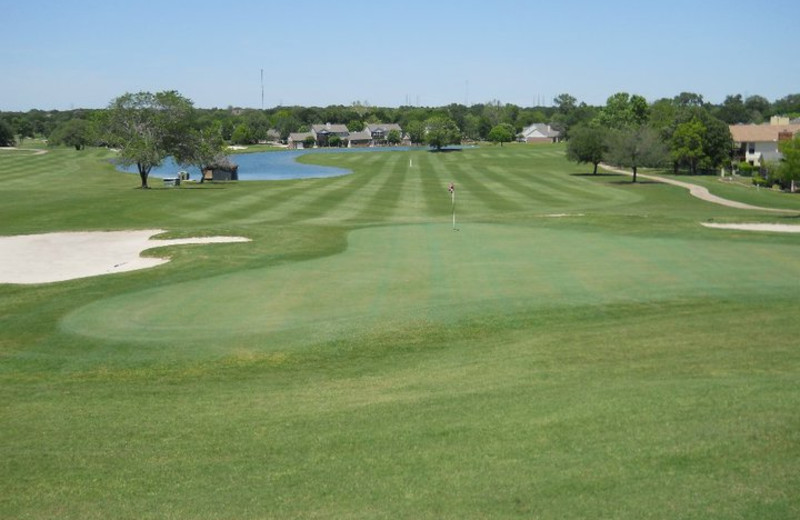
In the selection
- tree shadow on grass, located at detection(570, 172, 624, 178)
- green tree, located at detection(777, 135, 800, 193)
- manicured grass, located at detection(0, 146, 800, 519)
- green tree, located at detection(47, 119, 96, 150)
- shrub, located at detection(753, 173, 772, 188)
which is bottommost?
manicured grass, located at detection(0, 146, 800, 519)

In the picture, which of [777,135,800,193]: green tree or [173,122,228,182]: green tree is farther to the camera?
[173,122,228,182]: green tree

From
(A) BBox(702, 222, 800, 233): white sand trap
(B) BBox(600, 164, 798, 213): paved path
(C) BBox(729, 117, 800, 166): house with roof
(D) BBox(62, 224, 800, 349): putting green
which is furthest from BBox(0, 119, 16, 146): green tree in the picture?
(A) BBox(702, 222, 800, 233): white sand trap

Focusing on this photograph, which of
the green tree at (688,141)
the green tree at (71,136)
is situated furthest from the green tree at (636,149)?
the green tree at (71,136)

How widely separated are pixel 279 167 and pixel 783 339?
126735 mm

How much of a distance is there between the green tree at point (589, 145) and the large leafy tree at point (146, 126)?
46.2 meters

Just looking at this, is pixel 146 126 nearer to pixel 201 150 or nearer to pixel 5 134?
pixel 201 150

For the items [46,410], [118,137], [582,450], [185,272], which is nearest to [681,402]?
[582,450]

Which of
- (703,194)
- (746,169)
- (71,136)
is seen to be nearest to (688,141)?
(746,169)

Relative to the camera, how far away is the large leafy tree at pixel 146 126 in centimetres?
7244

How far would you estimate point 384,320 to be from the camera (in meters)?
20.7

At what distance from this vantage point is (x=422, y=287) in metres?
24.3

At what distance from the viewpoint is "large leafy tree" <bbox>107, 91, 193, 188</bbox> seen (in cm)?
7244

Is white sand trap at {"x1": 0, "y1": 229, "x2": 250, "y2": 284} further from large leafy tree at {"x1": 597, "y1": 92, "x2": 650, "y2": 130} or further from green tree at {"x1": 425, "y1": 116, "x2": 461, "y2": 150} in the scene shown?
green tree at {"x1": 425, "y1": 116, "x2": 461, "y2": 150}

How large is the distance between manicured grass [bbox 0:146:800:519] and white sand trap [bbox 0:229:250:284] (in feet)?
7.76
